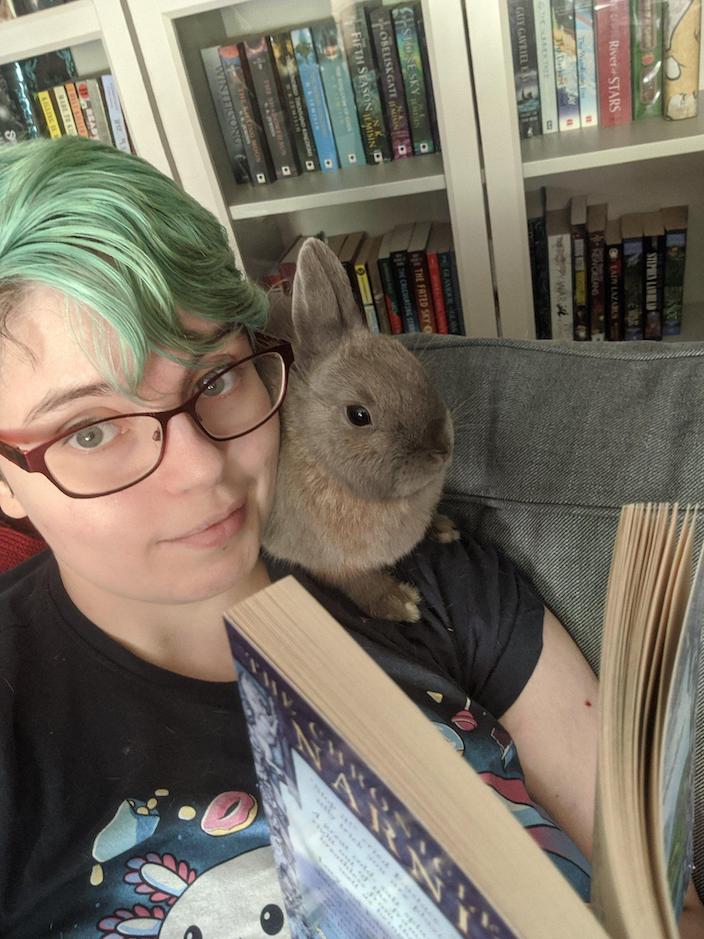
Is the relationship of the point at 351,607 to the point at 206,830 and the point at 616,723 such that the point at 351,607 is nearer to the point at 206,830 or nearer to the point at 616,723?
the point at 206,830

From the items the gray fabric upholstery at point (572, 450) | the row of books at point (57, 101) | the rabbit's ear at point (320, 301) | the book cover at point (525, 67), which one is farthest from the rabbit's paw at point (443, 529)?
the row of books at point (57, 101)

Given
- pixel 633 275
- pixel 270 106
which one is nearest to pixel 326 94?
pixel 270 106

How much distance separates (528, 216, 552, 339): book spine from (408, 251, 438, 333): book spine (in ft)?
0.99

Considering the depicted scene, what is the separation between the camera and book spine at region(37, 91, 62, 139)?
1900 millimetres

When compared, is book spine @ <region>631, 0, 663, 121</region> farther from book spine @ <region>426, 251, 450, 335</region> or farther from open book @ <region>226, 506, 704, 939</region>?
open book @ <region>226, 506, 704, 939</region>

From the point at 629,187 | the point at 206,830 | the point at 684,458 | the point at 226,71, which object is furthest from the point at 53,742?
the point at 629,187

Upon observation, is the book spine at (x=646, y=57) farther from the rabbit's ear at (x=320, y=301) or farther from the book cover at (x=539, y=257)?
the rabbit's ear at (x=320, y=301)

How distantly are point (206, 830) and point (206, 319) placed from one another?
494mm

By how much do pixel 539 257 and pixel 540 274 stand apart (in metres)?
0.05

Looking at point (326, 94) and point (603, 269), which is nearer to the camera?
point (326, 94)

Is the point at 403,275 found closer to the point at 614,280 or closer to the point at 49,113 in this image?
the point at 614,280

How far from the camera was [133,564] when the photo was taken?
2.13 ft

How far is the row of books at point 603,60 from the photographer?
164 centimetres

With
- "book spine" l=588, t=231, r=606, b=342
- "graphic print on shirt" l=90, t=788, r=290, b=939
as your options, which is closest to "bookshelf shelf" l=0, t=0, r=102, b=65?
"book spine" l=588, t=231, r=606, b=342
